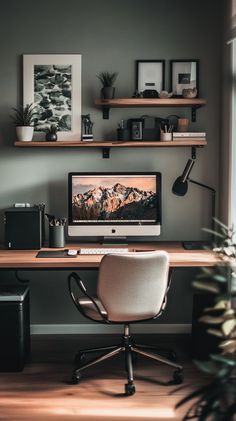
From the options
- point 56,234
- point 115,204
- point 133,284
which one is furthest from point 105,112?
point 133,284

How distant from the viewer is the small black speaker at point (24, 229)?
3902mm

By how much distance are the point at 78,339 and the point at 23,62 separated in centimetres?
199

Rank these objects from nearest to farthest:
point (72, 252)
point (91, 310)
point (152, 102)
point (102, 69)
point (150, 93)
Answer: point (91, 310)
point (72, 252)
point (152, 102)
point (150, 93)
point (102, 69)

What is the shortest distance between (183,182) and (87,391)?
1513 millimetres

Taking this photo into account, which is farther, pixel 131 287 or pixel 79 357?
pixel 79 357

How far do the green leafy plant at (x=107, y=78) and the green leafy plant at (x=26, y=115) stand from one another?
507mm

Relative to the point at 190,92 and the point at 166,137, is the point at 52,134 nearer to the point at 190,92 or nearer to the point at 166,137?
the point at 166,137

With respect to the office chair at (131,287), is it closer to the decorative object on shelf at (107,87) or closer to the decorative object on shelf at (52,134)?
the decorative object on shelf at (52,134)

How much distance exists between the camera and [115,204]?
4.07 meters

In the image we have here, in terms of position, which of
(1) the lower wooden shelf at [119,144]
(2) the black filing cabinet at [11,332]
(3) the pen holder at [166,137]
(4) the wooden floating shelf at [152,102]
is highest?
(4) the wooden floating shelf at [152,102]

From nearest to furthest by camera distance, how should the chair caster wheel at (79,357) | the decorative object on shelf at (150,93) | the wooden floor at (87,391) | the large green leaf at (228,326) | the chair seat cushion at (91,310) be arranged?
the large green leaf at (228,326) → the wooden floor at (87,391) → the chair seat cushion at (91,310) → the chair caster wheel at (79,357) → the decorative object on shelf at (150,93)

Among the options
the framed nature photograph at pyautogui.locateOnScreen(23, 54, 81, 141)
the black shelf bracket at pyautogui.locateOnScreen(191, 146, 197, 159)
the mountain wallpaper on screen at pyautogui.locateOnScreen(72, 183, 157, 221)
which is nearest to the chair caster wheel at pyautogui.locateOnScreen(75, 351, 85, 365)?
the mountain wallpaper on screen at pyautogui.locateOnScreen(72, 183, 157, 221)

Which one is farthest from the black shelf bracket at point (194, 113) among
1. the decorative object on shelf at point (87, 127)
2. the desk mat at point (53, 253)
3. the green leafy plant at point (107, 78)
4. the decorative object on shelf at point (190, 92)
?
the desk mat at point (53, 253)

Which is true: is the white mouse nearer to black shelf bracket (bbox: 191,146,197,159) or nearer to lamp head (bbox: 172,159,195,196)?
lamp head (bbox: 172,159,195,196)
